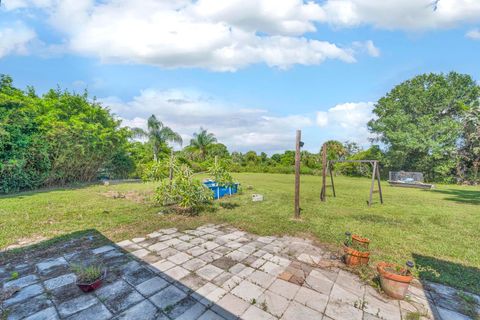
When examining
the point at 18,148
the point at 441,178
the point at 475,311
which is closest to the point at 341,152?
the point at 441,178

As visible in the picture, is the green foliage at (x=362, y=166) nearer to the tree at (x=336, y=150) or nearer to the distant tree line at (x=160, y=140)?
the distant tree line at (x=160, y=140)

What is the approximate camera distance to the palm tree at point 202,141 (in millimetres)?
25109

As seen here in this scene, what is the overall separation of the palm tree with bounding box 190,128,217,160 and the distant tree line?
0.12 m

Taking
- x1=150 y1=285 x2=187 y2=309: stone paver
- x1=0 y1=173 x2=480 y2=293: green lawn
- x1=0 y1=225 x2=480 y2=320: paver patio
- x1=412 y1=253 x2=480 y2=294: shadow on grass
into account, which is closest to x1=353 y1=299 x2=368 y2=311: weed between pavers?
x1=0 y1=225 x2=480 y2=320: paver patio

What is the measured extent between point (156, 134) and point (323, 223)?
1903 cm

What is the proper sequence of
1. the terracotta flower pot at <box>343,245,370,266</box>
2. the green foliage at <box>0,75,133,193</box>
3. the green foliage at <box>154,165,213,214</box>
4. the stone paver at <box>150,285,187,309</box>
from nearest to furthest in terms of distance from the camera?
the stone paver at <box>150,285,187,309</box> → the terracotta flower pot at <box>343,245,370,266</box> → the green foliage at <box>154,165,213,214</box> → the green foliage at <box>0,75,133,193</box>

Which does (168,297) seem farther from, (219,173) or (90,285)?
(219,173)

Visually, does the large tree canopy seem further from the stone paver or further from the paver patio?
the stone paver

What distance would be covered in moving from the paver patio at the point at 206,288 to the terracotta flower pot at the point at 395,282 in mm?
91

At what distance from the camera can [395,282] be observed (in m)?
2.18

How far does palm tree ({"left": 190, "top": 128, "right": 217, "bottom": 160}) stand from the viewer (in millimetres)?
25109

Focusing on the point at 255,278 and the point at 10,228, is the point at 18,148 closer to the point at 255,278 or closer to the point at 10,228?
the point at 10,228

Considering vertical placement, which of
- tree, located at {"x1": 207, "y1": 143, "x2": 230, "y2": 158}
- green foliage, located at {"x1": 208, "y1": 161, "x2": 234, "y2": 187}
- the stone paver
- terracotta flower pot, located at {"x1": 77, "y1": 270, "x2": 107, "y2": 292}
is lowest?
the stone paver

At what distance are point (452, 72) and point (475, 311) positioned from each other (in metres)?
24.1
